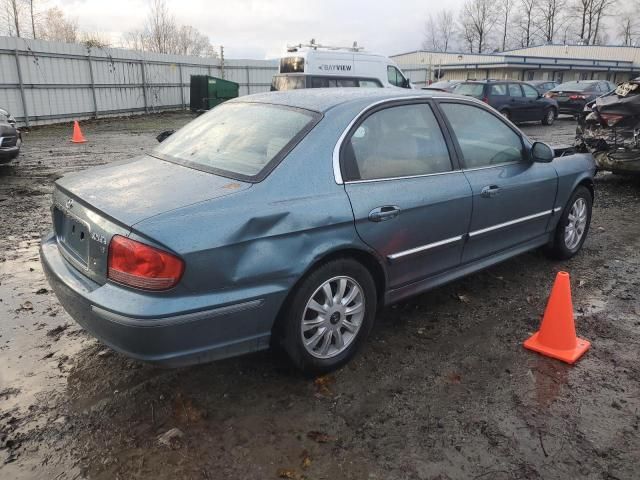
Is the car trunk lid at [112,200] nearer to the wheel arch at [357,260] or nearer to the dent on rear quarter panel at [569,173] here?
the wheel arch at [357,260]

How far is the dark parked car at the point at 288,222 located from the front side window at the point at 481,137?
0.01 metres

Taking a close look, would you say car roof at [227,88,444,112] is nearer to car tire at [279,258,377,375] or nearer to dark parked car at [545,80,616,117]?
car tire at [279,258,377,375]

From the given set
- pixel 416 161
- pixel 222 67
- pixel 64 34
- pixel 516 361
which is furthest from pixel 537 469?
pixel 64 34

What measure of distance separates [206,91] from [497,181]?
68.3 feet

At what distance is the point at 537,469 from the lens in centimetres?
246

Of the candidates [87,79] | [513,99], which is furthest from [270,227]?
[87,79]

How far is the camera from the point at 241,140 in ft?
10.9

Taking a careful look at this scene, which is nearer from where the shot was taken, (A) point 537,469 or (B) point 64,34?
(A) point 537,469

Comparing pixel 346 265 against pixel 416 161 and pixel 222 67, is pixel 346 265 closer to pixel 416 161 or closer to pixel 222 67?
pixel 416 161

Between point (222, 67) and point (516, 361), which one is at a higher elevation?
point (222, 67)

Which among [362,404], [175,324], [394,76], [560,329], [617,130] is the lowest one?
[362,404]

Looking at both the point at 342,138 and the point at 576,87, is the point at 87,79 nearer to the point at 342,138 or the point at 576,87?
the point at 342,138

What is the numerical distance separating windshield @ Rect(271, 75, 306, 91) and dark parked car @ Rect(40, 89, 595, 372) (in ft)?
36.4

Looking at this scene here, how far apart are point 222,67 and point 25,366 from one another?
25.7 metres
